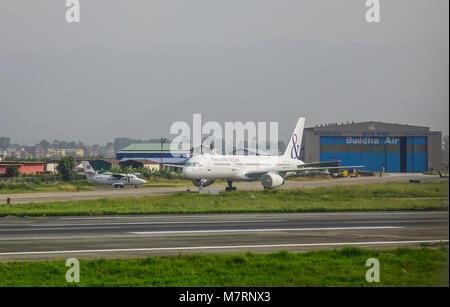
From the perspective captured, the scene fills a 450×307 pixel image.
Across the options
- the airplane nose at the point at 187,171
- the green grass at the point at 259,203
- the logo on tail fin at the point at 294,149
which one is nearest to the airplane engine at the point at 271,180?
the airplane nose at the point at 187,171

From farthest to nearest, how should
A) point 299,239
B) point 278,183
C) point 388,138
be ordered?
point 388,138 < point 278,183 < point 299,239

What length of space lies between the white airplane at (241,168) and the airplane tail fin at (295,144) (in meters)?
1.76

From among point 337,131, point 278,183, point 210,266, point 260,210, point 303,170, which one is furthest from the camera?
point 337,131

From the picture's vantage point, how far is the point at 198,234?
2506 centimetres

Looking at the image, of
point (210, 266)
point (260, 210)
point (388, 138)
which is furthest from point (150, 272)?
point (388, 138)

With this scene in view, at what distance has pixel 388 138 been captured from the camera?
9469 cm

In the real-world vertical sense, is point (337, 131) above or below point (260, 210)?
above

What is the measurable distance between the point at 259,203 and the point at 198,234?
61.0ft

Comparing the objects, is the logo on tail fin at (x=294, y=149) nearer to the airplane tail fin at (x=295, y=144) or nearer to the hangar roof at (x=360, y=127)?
the airplane tail fin at (x=295, y=144)

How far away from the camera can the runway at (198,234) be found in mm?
20297

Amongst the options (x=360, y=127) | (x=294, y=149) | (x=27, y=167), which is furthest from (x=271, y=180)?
(x=27, y=167)

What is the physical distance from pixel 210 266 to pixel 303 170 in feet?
160

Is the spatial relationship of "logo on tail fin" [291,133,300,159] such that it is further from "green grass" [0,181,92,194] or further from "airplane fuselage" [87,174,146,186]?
"green grass" [0,181,92,194]

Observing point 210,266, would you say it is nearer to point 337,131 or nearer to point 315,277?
point 315,277
